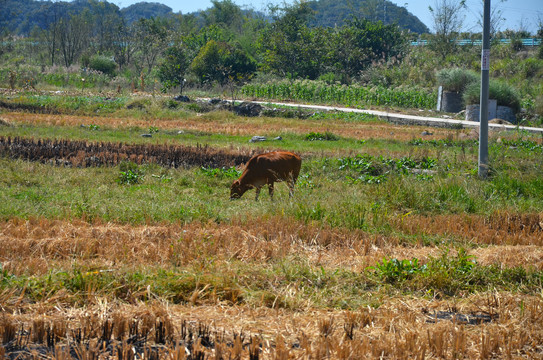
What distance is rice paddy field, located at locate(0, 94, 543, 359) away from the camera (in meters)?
4.51

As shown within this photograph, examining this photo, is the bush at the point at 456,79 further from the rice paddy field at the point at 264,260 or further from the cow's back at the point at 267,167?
the cow's back at the point at 267,167

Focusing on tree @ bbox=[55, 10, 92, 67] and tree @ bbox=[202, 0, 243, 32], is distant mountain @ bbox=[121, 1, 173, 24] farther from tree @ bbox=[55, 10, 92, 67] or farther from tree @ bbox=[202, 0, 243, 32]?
tree @ bbox=[55, 10, 92, 67]

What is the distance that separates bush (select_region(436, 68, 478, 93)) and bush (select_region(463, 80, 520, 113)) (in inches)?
91.1

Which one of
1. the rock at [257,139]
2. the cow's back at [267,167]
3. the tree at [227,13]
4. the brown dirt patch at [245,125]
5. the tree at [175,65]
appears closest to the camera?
the cow's back at [267,167]

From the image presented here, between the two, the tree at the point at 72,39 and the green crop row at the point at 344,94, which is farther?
the tree at the point at 72,39

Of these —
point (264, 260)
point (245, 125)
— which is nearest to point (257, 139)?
point (245, 125)

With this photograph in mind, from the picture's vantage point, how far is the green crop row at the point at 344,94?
3706 cm

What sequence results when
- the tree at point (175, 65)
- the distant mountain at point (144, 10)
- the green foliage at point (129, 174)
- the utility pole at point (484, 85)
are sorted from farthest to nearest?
the distant mountain at point (144, 10), the tree at point (175, 65), the green foliage at point (129, 174), the utility pole at point (484, 85)

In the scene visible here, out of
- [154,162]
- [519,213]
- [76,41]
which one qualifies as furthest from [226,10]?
[519,213]

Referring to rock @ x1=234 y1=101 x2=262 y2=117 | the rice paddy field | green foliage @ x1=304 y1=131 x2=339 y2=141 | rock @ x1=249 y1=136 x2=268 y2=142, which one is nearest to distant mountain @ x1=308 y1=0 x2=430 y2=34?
rock @ x1=234 y1=101 x2=262 y2=117

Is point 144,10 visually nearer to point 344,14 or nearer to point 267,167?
point 344,14

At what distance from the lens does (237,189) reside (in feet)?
38.0

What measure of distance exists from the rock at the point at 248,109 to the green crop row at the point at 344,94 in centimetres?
928

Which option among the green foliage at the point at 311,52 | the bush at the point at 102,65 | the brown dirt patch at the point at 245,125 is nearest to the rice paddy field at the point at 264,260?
the brown dirt patch at the point at 245,125
